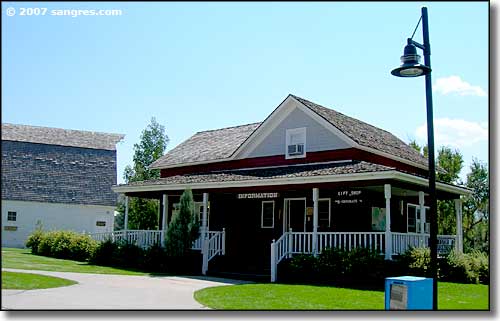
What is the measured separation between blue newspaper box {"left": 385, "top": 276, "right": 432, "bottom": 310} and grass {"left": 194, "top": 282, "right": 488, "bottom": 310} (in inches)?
51.6

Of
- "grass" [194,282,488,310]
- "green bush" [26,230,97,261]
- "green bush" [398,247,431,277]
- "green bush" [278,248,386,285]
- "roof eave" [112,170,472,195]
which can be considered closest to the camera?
"grass" [194,282,488,310]

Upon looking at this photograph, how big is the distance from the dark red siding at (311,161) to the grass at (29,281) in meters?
8.06

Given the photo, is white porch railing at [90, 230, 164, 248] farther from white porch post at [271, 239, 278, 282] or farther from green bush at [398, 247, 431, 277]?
green bush at [398, 247, 431, 277]

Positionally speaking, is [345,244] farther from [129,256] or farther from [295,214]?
[129,256]

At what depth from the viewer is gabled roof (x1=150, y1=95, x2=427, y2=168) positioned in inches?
706

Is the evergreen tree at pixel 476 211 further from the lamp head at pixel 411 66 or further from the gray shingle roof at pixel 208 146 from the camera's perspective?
the lamp head at pixel 411 66

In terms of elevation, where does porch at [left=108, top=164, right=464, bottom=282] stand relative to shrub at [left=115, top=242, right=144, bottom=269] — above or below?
above

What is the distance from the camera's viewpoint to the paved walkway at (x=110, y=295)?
9133 millimetres

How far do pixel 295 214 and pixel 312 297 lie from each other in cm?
734

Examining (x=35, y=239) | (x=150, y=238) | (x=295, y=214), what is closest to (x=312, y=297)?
(x=295, y=214)

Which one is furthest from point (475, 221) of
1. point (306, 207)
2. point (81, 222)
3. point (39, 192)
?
point (39, 192)

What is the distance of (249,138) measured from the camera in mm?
19141

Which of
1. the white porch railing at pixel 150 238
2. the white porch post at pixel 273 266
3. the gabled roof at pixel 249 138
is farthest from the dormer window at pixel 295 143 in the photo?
the white porch post at pixel 273 266

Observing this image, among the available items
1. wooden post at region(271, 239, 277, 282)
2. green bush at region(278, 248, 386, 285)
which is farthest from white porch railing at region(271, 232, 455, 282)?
green bush at region(278, 248, 386, 285)
